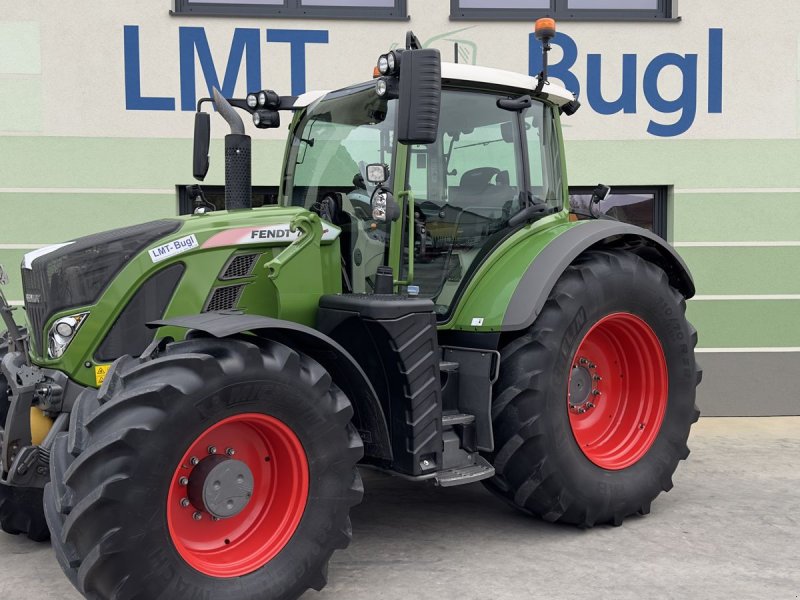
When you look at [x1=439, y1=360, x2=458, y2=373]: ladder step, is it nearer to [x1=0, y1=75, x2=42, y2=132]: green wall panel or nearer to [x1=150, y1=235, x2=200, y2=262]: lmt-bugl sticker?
[x1=150, y1=235, x2=200, y2=262]: lmt-bugl sticker

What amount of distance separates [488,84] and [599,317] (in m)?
1.33

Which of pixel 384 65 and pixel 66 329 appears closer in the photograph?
pixel 66 329

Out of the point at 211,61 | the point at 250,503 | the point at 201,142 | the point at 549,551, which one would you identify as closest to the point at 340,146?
the point at 201,142

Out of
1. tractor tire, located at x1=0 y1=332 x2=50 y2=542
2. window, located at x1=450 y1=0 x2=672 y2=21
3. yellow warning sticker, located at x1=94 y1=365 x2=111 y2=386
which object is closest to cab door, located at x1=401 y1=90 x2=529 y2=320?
yellow warning sticker, located at x1=94 y1=365 x2=111 y2=386

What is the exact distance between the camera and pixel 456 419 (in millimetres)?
4098

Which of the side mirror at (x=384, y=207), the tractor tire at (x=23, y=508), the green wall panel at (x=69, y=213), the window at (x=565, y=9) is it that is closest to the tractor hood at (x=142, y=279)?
the side mirror at (x=384, y=207)

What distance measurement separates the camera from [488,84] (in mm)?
4414

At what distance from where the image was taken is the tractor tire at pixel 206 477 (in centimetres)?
294

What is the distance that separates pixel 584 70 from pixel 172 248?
177 inches

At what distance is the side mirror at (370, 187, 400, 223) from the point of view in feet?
12.9

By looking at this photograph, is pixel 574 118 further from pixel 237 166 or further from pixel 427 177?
pixel 237 166

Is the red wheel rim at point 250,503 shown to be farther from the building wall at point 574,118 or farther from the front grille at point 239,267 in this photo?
the building wall at point 574,118

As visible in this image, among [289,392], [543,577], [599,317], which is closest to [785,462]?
[599,317]

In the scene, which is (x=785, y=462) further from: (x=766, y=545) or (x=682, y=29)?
(x=682, y=29)
